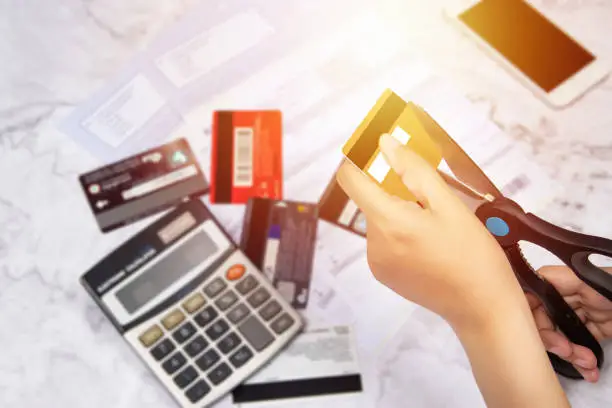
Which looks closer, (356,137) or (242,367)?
(356,137)

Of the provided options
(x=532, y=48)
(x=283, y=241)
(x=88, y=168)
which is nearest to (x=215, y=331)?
(x=283, y=241)

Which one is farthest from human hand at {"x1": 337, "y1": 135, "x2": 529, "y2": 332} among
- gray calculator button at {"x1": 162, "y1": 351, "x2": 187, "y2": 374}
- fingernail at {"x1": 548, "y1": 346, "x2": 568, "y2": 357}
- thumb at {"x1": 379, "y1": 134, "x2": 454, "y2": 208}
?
gray calculator button at {"x1": 162, "y1": 351, "x2": 187, "y2": 374}

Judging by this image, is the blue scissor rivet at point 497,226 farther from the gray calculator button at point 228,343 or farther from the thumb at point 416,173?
the gray calculator button at point 228,343

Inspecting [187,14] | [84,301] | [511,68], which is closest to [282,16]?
[187,14]

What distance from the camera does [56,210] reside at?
0.63 meters

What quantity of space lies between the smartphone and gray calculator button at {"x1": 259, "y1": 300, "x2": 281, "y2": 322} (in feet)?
1.18

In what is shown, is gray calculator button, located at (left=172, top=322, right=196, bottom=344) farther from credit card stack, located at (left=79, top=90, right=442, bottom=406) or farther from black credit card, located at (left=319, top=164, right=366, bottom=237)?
black credit card, located at (left=319, top=164, right=366, bottom=237)

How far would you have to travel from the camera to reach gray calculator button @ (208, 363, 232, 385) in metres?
0.56

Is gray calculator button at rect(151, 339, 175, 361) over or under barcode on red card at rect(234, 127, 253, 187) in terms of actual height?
under

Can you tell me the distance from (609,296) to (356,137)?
22cm

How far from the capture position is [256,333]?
1.88 feet

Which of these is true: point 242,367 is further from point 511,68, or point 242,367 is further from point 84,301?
point 511,68

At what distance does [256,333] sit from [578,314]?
0.29 m

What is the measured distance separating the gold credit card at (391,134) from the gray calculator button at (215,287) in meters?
0.21
